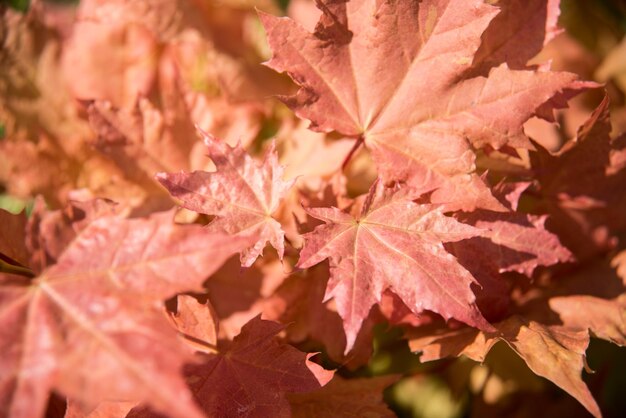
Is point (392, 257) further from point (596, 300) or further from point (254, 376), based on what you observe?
point (596, 300)

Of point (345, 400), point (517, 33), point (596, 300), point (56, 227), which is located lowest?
point (345, 400)

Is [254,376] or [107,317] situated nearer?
[107,317]

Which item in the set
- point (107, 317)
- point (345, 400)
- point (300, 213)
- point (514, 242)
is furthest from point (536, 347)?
point (107, 317)

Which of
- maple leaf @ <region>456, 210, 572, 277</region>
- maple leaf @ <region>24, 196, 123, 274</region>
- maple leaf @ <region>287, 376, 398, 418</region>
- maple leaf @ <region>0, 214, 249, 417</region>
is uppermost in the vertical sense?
maple leaf @ <region>24, 196, 123, 274</region>

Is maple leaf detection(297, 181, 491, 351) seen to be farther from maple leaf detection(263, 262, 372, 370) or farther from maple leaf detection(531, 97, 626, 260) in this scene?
maple leaf detection(531, 97, 626, 260)

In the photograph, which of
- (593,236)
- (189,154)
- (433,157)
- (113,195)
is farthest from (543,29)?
(113,195)

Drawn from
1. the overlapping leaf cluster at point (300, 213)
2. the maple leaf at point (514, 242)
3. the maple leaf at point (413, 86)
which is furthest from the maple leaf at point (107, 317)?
the maple leaf at point (514, 242)

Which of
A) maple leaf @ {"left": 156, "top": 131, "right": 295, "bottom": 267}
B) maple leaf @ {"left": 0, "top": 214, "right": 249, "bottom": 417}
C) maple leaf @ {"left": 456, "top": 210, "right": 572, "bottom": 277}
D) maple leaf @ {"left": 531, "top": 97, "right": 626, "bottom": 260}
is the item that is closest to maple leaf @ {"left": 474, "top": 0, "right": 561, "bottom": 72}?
maple leaf @ {"left": 531, "top": 97, "right": 626, "bottom": 260}
